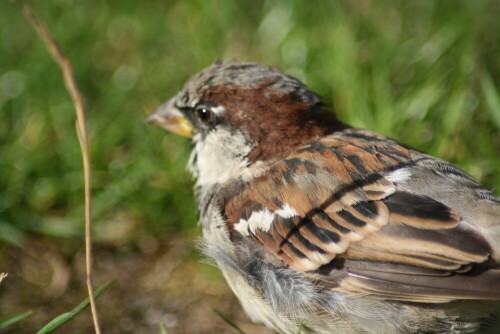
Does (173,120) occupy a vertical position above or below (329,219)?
above

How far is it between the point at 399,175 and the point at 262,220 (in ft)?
1.73

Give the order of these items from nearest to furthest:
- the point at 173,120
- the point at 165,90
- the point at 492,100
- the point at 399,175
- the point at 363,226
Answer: the point at 363,226
the point at 399,175
the point at 173,120
the point at 492,100
the point at 165,90

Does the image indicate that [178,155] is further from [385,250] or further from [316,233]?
[385,250]

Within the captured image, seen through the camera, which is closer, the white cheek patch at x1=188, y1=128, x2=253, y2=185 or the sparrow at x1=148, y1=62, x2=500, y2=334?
the sparrow at x1=148, y1=62, x2=500, y2=334

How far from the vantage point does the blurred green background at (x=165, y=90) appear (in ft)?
13.1

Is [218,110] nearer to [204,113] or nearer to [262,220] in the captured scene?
[204,113]

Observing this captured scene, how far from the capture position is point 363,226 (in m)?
2.85

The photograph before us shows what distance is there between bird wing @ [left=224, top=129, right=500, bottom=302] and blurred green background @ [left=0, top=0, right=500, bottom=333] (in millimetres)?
852

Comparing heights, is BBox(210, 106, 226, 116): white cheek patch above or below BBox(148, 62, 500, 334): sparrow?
above

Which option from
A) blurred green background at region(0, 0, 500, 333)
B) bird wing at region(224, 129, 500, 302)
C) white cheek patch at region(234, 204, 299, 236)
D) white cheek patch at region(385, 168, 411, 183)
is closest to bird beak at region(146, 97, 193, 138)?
blurred green background at region(0, 0, 500, 333)

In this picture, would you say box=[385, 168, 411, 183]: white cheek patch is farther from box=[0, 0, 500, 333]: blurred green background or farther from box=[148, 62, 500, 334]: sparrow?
box=[0, 0, 500, 333]: blurred green background

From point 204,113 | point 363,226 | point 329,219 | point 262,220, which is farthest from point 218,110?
point 363,226

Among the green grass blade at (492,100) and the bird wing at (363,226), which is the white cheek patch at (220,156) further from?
the green grass blade at (492,100)

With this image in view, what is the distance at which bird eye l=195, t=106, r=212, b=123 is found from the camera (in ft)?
11.8
